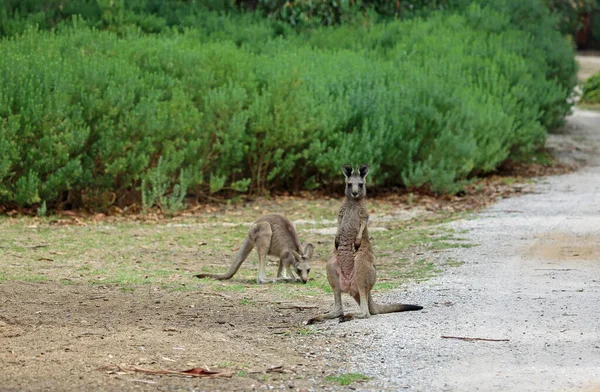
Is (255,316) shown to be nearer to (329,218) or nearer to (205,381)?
(205,381)

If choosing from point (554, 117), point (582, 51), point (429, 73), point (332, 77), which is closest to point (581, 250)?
point (332, 77)

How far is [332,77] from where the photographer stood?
1966cm

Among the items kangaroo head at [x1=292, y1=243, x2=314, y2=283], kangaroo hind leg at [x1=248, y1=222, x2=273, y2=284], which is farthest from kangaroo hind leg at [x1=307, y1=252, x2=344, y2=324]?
kangaroo hind leg at [x1=248, y1=222, x2=273, y2=284]

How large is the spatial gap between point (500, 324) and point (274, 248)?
3.25 m

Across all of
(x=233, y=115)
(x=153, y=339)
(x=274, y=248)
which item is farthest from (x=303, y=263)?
(x=233, y=115)

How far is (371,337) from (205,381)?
1691 millimetres

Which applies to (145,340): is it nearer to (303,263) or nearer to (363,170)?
(363,170)

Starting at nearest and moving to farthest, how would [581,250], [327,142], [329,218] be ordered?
[581,250] < [329,218] < [327,142]

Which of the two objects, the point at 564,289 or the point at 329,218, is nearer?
the point at 564,289

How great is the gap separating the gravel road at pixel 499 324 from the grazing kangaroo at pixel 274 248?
124 centimetres

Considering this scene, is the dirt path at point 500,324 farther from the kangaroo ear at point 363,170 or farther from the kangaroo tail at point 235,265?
the kangaroo tail at point 235,265

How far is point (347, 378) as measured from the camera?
22.3ft

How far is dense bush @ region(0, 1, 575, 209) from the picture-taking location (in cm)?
1535

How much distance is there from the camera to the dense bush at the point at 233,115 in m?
15.4
